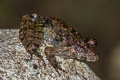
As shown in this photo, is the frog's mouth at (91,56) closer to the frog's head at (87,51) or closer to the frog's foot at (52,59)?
the frog's head at (87,51)

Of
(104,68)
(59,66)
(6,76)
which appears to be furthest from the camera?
(104,68)

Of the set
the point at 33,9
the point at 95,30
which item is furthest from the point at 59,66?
the point at 33,9

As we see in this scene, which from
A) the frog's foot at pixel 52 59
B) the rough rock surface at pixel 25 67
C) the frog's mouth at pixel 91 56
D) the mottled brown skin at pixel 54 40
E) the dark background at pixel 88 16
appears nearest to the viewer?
the rough rock surface at pixel 25 67

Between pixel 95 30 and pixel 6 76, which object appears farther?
pixel 95 30

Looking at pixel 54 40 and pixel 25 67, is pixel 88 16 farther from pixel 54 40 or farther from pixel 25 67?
pixel 25 67

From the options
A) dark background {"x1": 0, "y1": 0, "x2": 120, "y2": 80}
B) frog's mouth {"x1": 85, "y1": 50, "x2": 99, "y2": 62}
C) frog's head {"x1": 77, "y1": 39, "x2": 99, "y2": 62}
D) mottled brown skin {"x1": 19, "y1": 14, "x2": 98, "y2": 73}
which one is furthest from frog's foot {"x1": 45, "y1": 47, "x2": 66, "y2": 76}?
dark background {"x1": 0, "y1": 0, "x2": 120, "y2": 80}

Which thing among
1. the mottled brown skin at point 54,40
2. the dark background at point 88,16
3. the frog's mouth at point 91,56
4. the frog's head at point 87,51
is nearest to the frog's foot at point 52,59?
the mottled brown skin at point 54,40

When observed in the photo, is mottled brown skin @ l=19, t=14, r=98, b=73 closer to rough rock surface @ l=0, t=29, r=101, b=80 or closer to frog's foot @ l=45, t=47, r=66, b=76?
frog's foot @ l=45, t=47, r=66, b=76

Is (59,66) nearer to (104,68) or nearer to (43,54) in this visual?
(43,54)
